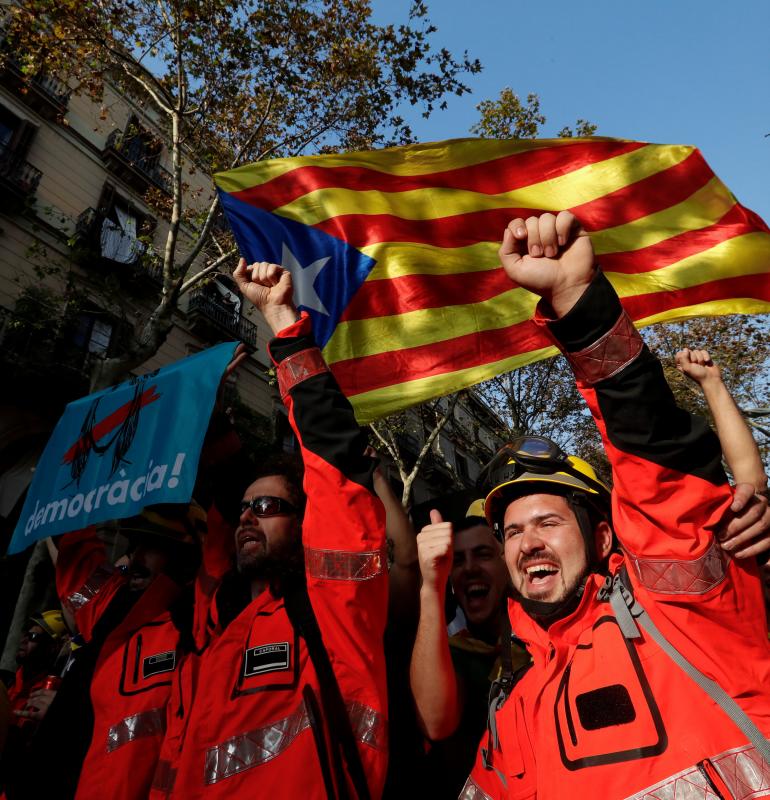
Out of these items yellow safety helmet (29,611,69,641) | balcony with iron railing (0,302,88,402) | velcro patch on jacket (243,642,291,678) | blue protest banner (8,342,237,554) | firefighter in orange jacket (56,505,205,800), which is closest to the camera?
velcro patch on jacket (243,642,291,678)

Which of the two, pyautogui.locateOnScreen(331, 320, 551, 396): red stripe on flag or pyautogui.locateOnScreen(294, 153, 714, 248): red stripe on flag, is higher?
→ pyautogui.locateOnScreen(294, 153, 714, 248): red stripe on flag

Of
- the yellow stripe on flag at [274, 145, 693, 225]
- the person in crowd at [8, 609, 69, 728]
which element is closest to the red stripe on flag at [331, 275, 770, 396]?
the yellow stripe on flag at [274, 145, 693, 225]

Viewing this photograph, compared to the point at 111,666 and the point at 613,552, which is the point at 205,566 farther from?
the point at 613,552

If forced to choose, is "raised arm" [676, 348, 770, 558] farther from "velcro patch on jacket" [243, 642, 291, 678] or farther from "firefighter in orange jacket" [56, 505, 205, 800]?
"firefighter in orange jacket" [56, 505, 205, 800]

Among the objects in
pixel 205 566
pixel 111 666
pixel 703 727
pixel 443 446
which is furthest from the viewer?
pixel 443 446

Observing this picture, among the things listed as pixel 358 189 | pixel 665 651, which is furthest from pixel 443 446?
pixel 665 651

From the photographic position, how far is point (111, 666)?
2469mm

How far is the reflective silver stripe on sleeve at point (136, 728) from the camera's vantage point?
2184 millimetres

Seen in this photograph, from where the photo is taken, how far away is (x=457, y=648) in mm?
2541

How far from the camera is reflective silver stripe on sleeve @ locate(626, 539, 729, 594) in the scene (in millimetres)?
1312

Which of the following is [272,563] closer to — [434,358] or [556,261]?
[434,358]

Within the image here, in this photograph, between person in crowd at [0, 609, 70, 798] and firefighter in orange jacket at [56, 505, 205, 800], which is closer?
firefighter in orange jacket at [56, 505, 205, 800]

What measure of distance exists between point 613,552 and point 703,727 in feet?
2.34

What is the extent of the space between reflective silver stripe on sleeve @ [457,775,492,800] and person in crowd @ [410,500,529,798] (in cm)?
14
